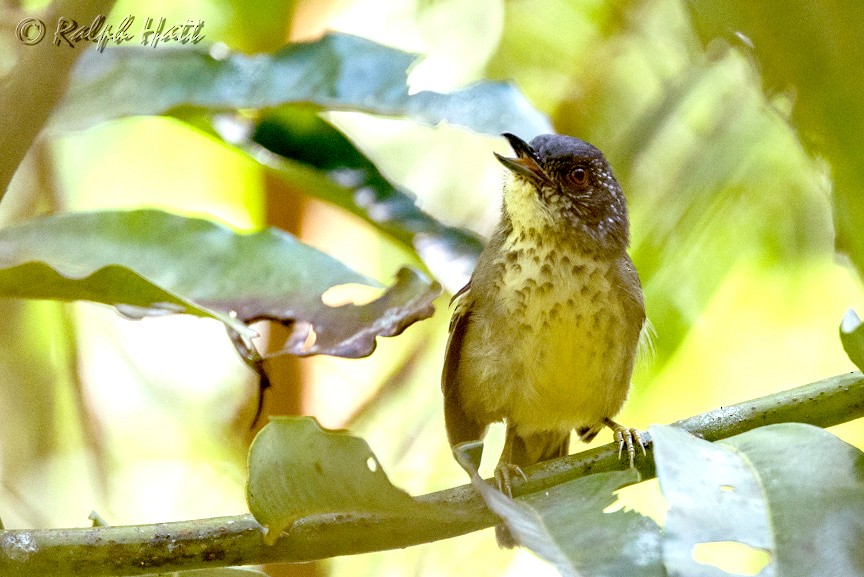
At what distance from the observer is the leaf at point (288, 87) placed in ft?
9.27

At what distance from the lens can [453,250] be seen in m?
2.94

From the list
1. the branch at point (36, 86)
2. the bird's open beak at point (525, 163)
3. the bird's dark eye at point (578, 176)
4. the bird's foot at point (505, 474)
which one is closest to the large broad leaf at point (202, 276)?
the branch at point (36, 86)

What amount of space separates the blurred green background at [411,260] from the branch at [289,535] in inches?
58.2

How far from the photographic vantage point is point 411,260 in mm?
3660

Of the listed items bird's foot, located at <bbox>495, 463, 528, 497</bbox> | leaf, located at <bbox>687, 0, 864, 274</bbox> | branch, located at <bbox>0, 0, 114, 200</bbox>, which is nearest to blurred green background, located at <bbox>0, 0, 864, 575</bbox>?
bird's foot, located at <bbox>495, 463, 528, 497</bbox>

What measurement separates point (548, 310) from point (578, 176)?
63 cm

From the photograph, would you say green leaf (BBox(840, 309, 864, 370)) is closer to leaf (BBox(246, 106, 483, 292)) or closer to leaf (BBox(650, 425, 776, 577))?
leaf (BBox(650, 425, 776, 577))

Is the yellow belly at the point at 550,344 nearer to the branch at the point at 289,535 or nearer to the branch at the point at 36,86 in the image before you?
the branch at the point at 289,535

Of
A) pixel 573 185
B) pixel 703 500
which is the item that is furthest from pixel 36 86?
pixel 573 185

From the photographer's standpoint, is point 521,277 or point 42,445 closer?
point 521,277

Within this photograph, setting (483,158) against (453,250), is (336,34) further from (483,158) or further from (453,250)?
(483,158)

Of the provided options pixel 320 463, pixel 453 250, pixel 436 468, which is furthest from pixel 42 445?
pixel 320 463

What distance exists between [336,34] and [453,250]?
82 cm

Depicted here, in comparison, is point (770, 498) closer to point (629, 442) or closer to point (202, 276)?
point (629, 442)
